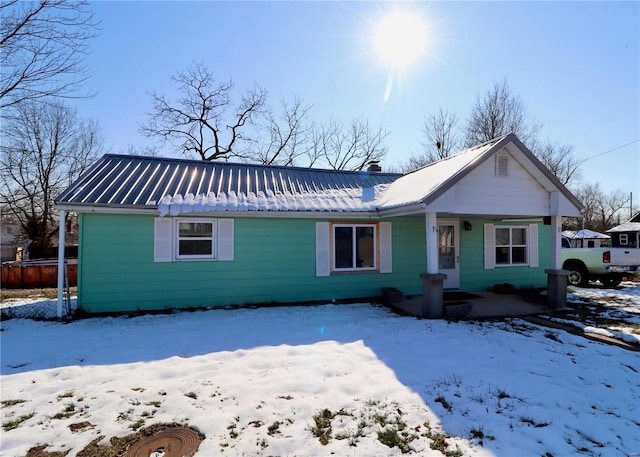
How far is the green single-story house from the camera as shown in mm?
7480

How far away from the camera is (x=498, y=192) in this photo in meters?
7.69

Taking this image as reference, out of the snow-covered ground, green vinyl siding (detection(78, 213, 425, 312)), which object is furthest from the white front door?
the snow-covered ground

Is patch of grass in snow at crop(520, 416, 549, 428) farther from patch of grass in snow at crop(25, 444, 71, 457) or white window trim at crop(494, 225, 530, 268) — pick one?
white window trim at crop(494, 225, 530, 268)

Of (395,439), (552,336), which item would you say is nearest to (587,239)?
(552,336)

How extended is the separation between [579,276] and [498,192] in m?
7.88

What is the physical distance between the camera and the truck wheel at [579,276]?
40.5ft

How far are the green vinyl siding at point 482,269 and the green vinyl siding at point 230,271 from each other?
1.56 metres

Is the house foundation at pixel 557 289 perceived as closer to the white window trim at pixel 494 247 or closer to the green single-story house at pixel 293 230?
the green single-story house at pixel 293 230

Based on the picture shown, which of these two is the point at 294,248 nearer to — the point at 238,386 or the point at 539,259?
the point at 238,386

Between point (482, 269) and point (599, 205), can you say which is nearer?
point (482, 269)

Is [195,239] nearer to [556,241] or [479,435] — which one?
[479,435]

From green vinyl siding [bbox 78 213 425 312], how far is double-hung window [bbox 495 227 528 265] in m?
2.93

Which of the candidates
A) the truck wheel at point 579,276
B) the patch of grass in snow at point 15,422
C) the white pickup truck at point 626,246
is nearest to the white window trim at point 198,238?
the patch of grass in snow at point 15,422

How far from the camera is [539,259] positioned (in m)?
11.1
